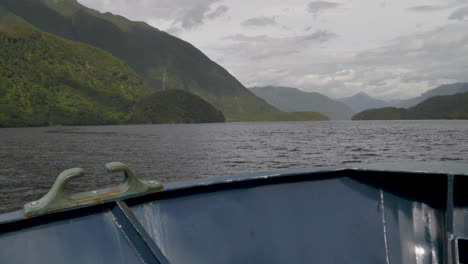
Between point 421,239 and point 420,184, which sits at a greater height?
point 420,184

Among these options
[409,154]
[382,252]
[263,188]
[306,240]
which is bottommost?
[409,154]

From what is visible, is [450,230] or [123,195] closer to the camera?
[123,195]

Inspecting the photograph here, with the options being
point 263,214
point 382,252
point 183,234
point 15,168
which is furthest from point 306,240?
point 15,168

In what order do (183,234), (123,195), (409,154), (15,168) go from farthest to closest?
(409,154)
(15,168)
(183,234)
(123,195)

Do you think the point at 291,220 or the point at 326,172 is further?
the point at 326,172

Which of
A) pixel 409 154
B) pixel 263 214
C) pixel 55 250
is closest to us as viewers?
pixel 55 250

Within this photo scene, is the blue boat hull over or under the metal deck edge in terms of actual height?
under

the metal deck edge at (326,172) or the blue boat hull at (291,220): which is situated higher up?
the metal deck edge at (326,172)

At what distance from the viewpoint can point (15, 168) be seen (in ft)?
127

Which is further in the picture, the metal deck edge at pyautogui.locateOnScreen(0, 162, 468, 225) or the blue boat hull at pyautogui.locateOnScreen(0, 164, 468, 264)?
the metal deck edge at pyautogui.locateOnScreen(0, 162, 468, 225)

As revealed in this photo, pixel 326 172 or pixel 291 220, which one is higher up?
pixel 326 172

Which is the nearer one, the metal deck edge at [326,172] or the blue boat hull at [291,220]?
the blue boat hull at [291,220]

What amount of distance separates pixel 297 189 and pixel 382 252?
1505 millimetres

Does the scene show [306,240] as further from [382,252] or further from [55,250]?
[55,250]
